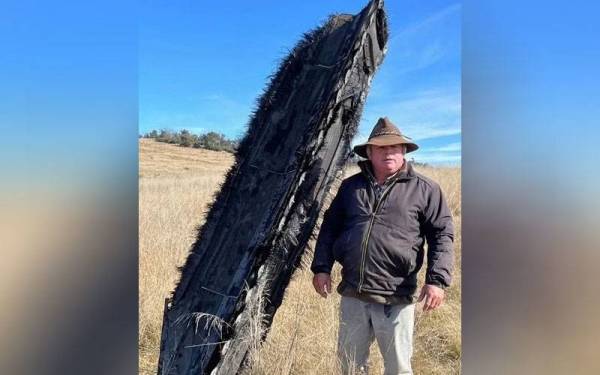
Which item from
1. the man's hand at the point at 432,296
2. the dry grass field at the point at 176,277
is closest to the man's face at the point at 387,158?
the dry grass field at the point at 176,277

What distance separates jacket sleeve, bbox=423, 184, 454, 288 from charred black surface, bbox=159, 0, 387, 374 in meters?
0.51

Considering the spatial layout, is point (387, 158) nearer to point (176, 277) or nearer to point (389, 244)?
point (389, 244)

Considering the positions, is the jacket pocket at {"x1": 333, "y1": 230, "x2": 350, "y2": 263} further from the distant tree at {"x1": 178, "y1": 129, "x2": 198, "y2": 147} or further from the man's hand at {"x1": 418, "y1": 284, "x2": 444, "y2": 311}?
the distant tree at {"x1": 178, "y1": 129, "x2": 198, "y2": 147}

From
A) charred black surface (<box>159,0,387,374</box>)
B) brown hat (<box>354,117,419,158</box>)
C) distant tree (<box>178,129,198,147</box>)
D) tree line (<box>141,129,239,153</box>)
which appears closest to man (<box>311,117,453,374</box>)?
brown hat (<box>354,117,419,158</box>)

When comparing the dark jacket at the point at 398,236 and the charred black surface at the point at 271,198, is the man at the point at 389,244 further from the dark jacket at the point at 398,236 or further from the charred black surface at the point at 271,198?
the charred black surface at the point at 271,198

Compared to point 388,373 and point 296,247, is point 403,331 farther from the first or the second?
point 296,247

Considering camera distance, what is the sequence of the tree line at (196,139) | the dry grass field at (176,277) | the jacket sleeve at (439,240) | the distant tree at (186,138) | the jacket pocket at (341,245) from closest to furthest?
the jacket sleeve at (439,240)
the jacket pocket at (341,245)
the dry grass field at (176,277)
the tree line at (196,139)
the distant tree at (186,138)

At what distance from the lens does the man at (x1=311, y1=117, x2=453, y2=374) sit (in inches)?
98.3

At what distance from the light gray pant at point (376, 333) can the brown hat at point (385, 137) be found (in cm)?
79

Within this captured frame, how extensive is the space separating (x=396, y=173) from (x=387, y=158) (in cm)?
9

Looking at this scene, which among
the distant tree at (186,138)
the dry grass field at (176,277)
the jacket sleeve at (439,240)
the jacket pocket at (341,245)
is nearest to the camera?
the jacket sleeve at (439,240)

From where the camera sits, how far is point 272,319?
2766mm

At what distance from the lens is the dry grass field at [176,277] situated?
112 inches

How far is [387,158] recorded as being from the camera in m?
2.54
